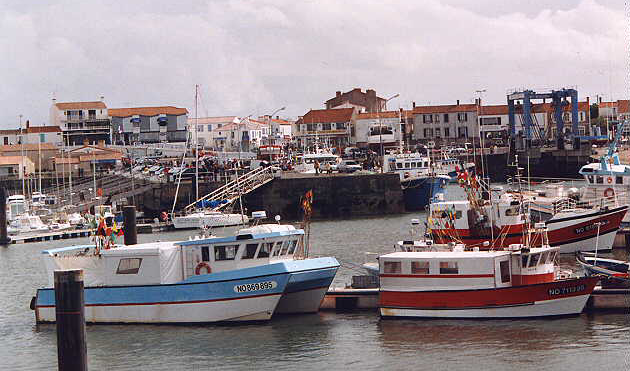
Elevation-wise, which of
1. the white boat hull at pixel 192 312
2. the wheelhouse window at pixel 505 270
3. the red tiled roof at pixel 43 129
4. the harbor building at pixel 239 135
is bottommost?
the white boat hull at pixel 192 312

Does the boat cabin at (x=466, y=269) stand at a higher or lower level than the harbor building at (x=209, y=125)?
lower

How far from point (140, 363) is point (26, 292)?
13788 mm

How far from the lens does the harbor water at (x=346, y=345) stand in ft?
80.7

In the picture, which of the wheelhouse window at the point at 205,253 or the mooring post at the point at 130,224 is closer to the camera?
the wheelhouse window at the point at 205,253

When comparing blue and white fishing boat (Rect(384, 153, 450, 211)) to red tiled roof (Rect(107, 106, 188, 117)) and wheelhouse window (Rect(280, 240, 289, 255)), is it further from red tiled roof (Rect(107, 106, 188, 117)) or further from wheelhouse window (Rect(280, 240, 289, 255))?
red tiled roof (Rect(107, 106, 188, 117))

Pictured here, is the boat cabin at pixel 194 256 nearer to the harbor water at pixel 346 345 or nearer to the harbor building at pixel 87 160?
the harbor water at pixel 346 345

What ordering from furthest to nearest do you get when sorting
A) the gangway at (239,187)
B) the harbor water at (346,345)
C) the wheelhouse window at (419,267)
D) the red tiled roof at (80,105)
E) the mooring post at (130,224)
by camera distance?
the red tiled roof at (80,105) → the gangway at (239,187) → the mooring post at (130,224) → the wheelhouse window at (419,267) → the harbor water at (346,345)

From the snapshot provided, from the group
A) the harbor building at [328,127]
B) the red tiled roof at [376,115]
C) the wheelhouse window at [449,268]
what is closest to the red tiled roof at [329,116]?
the harbor building at [328,127]

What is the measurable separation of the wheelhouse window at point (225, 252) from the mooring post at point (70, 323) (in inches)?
359

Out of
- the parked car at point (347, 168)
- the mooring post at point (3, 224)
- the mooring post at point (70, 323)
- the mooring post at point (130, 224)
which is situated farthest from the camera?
the parked car at point (347, 168)

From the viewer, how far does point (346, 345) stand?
86.6 ft

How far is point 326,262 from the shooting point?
29188 mm

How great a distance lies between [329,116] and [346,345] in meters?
108

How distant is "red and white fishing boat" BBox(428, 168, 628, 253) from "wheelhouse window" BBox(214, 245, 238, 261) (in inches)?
257
